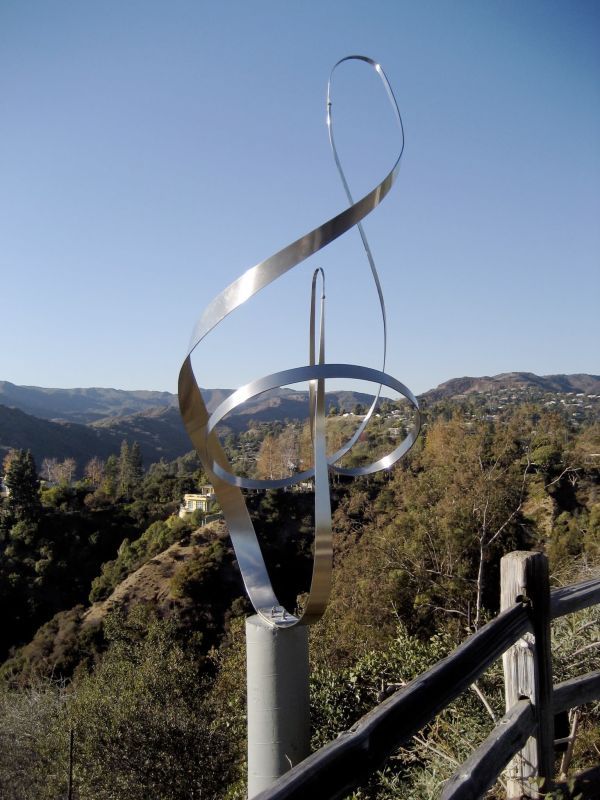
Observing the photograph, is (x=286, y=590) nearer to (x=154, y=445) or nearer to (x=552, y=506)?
(x=552, y=506)

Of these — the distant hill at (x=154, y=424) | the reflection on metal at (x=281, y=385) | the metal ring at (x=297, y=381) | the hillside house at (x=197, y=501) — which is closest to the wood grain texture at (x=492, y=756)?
the reflection on metal at (x=281, y=385)

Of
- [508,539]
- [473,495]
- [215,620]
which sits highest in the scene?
[473,495]

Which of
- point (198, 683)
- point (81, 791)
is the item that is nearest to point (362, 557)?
point (198, 683)

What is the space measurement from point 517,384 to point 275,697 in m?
84.2

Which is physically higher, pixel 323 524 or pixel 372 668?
pixel 323 524

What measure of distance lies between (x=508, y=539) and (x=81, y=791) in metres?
9.79

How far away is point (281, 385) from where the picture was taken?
4.42 m

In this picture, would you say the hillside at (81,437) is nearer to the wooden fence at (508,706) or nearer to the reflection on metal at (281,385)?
the reflection on metal at (281,385)

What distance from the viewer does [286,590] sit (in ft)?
84.4

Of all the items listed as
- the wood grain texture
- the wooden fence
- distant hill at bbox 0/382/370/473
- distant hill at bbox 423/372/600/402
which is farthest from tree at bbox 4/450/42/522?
distant hill at bbox 423/372/600/402

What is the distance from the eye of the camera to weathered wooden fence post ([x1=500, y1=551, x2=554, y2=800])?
2.52 m

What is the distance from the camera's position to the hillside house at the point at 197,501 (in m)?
39.1

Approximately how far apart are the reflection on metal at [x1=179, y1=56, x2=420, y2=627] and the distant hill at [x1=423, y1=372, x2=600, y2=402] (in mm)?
75293

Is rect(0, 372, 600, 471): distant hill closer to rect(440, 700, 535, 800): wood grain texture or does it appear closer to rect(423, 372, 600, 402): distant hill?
rect(423, 372, 600, 402): distant hill
